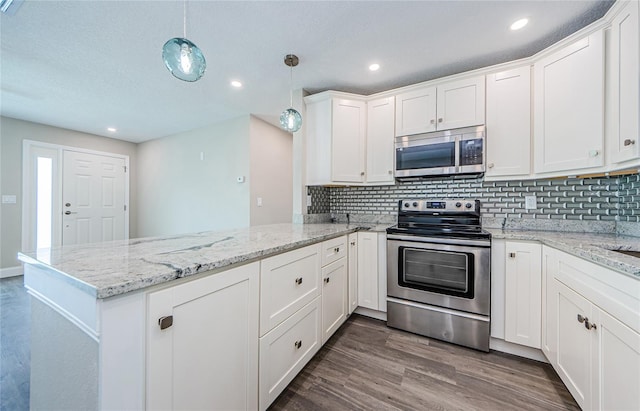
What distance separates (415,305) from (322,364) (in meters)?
0.95

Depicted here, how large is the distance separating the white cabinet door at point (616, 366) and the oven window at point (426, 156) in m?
1.48

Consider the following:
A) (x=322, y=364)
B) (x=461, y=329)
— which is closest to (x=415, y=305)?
(x=461, y=329)

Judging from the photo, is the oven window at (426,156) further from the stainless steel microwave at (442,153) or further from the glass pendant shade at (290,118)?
the glass pendant shade at (290,118)

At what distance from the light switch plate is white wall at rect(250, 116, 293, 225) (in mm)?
3774

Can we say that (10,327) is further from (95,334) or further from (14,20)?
(95,334)

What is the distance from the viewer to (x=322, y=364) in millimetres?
1744

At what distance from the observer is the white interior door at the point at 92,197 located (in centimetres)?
430

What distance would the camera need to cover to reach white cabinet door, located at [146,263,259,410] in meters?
0.80

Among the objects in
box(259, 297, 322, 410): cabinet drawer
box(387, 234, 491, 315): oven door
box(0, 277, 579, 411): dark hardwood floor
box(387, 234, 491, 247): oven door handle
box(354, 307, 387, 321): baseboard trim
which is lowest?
box(0, 277, 579, 411): dark hardwood floor

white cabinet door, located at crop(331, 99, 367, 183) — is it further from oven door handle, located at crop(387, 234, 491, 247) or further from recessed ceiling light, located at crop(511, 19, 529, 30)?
recessed ceiling light, located at crop(511, 19, 529, 30)

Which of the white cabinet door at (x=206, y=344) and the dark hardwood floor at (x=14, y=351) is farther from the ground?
the white cabinet door at (x=206, y=344)

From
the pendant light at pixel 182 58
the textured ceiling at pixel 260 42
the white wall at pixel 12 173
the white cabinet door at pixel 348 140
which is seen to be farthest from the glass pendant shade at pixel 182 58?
the white wall at pixel 12 173

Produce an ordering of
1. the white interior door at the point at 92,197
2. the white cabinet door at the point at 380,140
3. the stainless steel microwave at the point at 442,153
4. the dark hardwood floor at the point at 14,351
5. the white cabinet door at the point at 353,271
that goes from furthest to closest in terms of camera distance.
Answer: the white interior door at the point at 92,197 < the white cabinet door at the point at 380,140 < the white cabinet door at the point at 353,271 < the stainless steel microwave at the point at 442,153 < the dark hardwood floor at the point at 14,351

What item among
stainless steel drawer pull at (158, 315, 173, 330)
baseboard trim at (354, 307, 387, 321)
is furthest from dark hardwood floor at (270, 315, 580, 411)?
stainless steel drawer pull at (158, 315, 173, 330)
